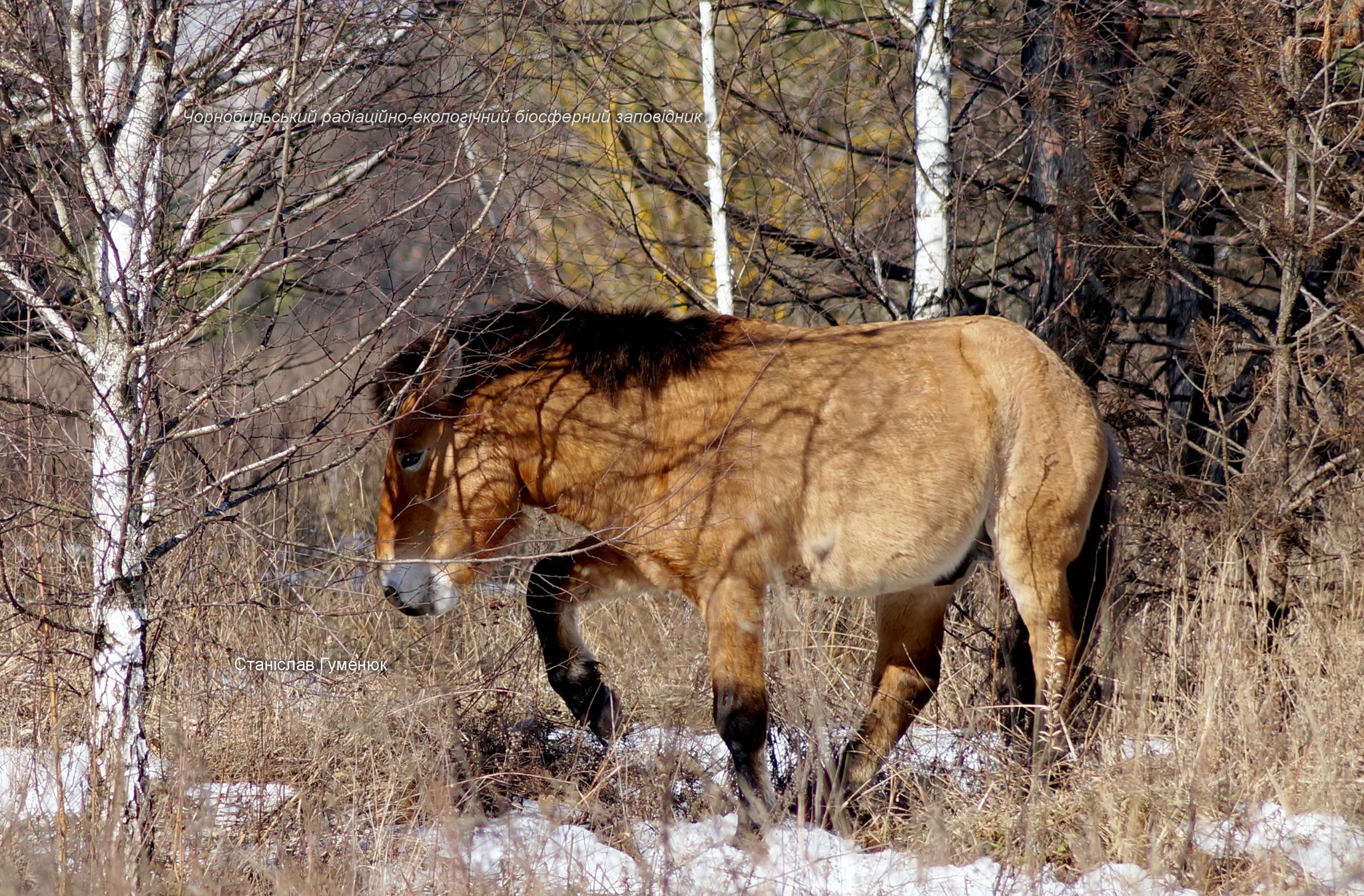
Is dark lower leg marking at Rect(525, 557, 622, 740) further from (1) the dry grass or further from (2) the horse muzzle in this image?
(2) the horse muzzle

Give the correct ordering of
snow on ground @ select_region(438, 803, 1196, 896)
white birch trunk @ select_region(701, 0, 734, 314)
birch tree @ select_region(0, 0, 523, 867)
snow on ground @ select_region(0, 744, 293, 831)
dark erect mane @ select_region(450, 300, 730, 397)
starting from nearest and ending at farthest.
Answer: birch tree @ select_region(0, 0, 523, 867), snow on ground @ select_region(438, 803, 1196, 896), snow on ground @ select_region(0, 744, 293, 831), dark erect mane @ select_region(450, 300, 730, 397), white birch trunk @ select_region(701, 0, 734, 314)

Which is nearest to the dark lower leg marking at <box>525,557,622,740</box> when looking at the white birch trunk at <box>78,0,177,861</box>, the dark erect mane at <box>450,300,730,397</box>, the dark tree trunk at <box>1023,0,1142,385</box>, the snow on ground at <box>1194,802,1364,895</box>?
the dark erect mane at <box>450,300,730,397</box>

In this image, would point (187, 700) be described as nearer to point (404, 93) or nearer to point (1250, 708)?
point (404, 93)

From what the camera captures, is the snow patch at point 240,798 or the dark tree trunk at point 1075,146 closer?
the snow patch at point 240,798

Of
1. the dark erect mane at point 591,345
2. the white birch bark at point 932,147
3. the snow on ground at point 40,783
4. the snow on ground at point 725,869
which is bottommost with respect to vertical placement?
the snow on ground at point 725,869

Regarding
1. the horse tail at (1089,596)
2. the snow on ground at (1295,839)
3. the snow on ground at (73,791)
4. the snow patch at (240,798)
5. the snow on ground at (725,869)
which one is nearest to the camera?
the snow on ground at (725,869)

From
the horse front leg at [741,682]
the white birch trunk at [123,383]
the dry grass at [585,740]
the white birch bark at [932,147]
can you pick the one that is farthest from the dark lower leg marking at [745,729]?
the white birch bark at [932,147]

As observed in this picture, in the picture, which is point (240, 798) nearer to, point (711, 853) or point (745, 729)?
point (711, 853)

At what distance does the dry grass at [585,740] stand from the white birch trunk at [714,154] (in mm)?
1835

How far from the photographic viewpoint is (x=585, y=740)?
16.1 ft

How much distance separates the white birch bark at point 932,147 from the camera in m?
5.69

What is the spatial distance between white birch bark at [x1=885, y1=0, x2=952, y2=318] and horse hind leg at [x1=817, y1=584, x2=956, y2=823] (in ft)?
5.68

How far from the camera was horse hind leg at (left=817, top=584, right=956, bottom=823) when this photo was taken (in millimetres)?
4988

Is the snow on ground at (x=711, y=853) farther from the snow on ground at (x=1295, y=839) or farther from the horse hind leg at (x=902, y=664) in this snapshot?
the horse hind leg at (x=902, y=664)
